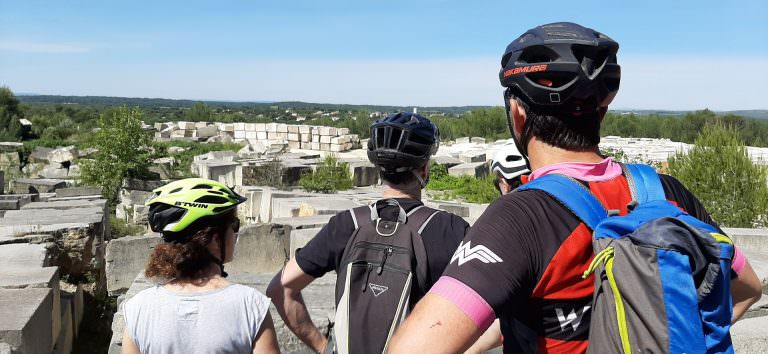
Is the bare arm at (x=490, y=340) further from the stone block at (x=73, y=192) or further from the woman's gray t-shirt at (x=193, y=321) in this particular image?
the stone block at (x=73, y=192)

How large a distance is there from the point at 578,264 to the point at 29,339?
3.66 meters

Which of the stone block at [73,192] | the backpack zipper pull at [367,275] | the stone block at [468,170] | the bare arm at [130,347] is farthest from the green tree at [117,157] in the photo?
the backpack zipper pull at [367,275]

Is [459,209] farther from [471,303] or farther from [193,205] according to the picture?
[471,303]

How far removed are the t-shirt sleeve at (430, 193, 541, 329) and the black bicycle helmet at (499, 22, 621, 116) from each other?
1.16ft

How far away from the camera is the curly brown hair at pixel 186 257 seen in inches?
110

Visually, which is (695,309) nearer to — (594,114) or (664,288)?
(664,288)

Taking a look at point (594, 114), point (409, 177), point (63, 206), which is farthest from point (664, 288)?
point (63, 206)

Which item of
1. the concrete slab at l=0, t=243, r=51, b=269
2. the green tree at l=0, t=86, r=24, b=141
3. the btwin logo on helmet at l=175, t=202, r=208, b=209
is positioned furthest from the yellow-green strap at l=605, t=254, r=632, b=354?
the green tree at l=0, t=86, r=24, b=141

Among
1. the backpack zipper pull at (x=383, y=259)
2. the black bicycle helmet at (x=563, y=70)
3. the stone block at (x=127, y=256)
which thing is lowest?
the stone block at (x=127, y=256)

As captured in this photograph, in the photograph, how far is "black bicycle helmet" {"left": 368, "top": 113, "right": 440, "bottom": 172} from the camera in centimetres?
305

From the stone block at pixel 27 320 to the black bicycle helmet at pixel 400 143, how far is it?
2.32 metres

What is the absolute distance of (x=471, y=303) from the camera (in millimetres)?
1506

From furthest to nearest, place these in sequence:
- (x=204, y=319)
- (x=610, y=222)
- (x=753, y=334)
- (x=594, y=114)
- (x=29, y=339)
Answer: (x=29, y=339) → (x=753, y=334) → (x=204, y=319) → (x=594, y=114) → (x=610, y=222)

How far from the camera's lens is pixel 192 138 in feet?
158
